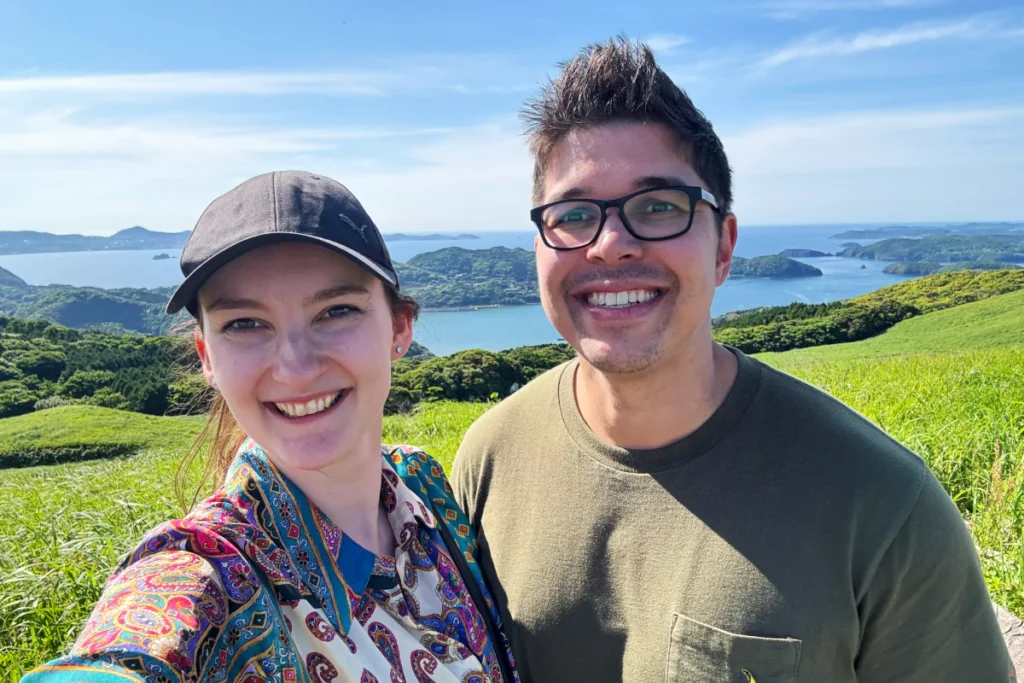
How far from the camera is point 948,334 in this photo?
869 inches

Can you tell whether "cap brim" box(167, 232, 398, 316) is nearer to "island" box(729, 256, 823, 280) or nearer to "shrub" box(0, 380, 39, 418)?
Answer: "shrub" box(0, 380, 39, 418)

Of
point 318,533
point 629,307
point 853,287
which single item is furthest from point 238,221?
point 853,287

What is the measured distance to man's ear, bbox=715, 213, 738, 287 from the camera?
2331mm

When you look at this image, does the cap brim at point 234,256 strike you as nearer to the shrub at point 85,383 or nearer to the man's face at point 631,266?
the man's face at point 631,266

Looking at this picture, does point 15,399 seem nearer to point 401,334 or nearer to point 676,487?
point 401,334

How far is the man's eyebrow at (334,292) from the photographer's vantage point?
1636 mm

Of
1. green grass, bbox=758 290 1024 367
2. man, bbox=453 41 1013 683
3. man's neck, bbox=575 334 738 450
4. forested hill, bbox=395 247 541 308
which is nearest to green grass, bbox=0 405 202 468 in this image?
green grass, bbox=758 290 1024 367

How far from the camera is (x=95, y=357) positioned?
38750 mm

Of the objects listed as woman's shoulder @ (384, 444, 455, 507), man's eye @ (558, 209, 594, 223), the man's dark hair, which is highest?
the man's dark hair

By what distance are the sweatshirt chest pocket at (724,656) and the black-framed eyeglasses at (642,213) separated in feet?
3.58

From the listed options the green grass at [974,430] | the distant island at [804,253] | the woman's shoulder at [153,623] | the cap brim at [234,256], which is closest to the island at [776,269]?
the distant island at [804,253]

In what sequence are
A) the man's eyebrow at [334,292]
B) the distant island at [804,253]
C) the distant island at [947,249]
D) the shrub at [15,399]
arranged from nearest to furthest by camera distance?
the man's eyebrow at [334,292], the shrub at [15,399], the distant island at [947,249], the distant island at [804,253]

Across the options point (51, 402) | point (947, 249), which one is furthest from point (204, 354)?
point (947, 249)

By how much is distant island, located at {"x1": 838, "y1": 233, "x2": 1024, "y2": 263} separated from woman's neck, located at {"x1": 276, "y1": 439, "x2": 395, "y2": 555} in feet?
334
